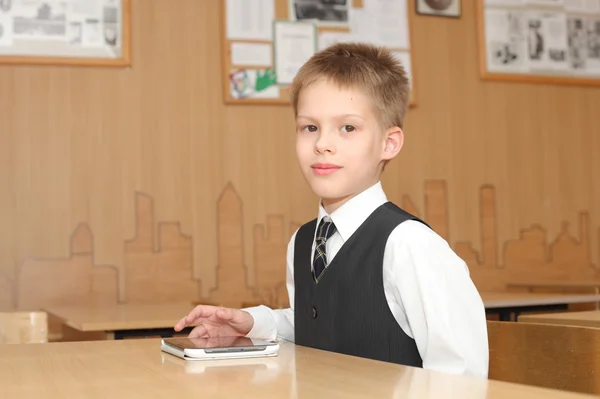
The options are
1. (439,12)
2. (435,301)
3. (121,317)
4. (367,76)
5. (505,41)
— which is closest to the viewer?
(435,301)

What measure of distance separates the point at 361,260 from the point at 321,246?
0.55 feet

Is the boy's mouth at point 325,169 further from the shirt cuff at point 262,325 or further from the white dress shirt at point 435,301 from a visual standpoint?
the shirt cuff at point 262,325

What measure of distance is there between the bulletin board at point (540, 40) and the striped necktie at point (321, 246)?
3728 mm

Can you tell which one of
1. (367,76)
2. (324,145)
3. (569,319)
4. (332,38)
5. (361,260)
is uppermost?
(332,38)

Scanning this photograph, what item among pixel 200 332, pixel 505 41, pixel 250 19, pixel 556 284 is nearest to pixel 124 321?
pixel 200 332

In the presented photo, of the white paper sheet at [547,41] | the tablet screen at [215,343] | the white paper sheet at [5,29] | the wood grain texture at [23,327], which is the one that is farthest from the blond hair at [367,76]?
the white paper sheet at [547,41]

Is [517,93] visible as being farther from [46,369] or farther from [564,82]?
[46,369]

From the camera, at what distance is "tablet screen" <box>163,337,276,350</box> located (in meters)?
1.30

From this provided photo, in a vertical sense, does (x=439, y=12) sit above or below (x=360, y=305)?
above

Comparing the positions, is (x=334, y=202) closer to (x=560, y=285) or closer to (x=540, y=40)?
(x=560, y=285)

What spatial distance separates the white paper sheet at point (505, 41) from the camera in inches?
205

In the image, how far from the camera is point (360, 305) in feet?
4.99

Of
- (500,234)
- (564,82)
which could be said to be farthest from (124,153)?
(564,82)

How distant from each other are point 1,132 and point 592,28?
375 centimetres
